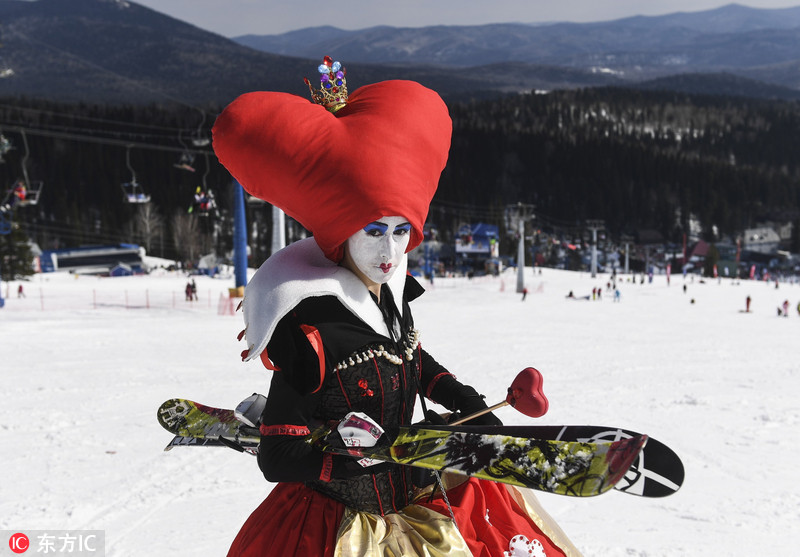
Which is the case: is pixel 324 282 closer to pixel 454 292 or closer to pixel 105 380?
pixel 105 380

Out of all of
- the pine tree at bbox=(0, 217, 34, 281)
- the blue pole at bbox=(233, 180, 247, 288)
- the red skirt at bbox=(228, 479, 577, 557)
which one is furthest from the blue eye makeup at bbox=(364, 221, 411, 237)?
the pine tree at bbox=(0, 217, 34, 281)

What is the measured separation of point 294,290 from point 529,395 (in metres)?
0.90

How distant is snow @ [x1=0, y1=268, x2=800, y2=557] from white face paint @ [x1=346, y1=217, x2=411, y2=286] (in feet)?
9.91

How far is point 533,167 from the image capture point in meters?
146

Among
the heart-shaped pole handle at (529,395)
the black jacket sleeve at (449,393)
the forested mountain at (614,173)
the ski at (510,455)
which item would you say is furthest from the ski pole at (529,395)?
the forested mountain at (614,173)

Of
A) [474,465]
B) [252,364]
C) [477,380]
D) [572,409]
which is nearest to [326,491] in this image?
[474,465]

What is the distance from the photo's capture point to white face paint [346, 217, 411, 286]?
2357 millimetres

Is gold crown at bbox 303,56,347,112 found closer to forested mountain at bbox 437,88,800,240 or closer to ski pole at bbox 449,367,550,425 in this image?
ski pole at bbox 449,367,550,425

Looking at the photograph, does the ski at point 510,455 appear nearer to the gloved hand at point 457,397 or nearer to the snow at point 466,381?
the gloved hand at point 457,397

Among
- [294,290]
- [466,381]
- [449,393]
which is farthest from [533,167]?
[294,290]

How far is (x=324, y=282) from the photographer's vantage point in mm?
2295

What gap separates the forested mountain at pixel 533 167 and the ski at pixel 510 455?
252ft

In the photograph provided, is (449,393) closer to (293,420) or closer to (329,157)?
(293,420)

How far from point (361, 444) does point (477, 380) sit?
947 centimetres
